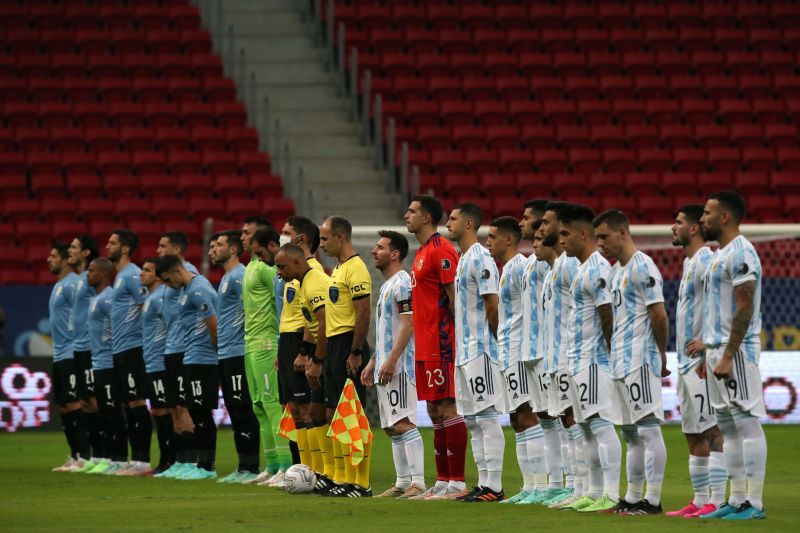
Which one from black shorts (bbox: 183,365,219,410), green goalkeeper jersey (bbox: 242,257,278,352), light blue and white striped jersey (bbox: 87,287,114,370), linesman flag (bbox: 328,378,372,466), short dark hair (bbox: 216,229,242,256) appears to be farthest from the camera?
light blue and white striped jersey (bbox: 87,287,114,370)

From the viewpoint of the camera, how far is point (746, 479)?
9.80 meters

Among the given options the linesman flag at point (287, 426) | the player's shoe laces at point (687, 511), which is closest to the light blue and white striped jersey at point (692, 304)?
the player's shoe laces at point (687, 511)

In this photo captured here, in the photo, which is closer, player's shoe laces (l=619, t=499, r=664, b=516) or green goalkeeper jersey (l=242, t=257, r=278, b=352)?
player's shoe laces (l=619, t=499, r=664, b=516)

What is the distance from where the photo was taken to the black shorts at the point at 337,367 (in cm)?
1145

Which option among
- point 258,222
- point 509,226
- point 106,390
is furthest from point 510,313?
point 106,390

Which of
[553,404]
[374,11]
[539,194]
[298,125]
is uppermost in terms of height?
[374,11]

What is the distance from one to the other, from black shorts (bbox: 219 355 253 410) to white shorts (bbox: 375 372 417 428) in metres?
2.62

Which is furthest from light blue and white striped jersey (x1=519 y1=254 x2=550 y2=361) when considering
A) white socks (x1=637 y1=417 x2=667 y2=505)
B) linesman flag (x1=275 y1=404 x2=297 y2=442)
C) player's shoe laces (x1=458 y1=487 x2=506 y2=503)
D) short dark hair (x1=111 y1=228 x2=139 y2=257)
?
short dark hair (x1=111 y1=228 x2=139 y2=257)

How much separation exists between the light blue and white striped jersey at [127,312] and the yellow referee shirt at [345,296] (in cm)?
394

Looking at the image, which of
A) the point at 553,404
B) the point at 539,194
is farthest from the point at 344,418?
the point at 539,194

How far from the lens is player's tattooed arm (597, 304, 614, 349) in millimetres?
9898

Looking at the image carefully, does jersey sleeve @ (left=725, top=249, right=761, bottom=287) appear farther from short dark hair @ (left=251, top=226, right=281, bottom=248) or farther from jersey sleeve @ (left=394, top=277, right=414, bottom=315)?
short dark hair @ (left=251, top=226, right=281, bottom=248)

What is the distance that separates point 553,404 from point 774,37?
21.7 m

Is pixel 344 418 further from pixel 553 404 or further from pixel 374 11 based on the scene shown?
pixel 374 11
